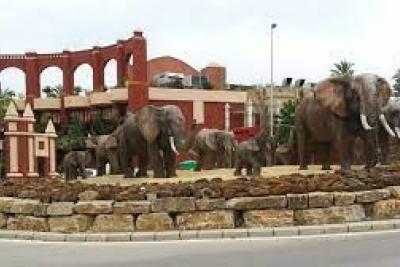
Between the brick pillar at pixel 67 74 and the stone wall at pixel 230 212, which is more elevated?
the brick pillar at pixel 67 74

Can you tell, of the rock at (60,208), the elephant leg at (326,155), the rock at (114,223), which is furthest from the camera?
the elephant leg at (326,155)

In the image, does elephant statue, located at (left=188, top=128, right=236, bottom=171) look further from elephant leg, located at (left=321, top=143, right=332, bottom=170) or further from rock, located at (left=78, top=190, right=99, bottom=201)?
rock, located at (left=78, top=190, right=99, bottom=201)

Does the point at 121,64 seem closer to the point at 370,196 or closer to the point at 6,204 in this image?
the point at 6,204

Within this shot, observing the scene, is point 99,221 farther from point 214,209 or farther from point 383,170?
point 383,170

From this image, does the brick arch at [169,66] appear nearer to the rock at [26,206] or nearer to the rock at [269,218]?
the rock at [26,206]

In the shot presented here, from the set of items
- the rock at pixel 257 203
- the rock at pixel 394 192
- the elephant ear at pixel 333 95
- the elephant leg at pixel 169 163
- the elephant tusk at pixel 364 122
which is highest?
the elephant ear at pixel 333 95

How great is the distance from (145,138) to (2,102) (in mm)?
51412

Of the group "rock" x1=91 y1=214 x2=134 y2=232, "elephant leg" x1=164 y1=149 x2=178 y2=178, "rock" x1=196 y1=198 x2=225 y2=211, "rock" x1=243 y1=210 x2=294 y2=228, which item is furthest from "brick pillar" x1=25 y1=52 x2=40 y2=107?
"rock" x1=243 y1=210 x2=294 y2=228

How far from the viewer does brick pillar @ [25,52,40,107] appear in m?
70.9

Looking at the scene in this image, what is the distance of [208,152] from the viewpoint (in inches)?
1323

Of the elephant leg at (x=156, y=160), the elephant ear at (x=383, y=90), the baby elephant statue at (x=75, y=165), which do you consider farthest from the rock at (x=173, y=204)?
the baby elephant statue at (x=75, y=165)

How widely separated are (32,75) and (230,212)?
58466 mm

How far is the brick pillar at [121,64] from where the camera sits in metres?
65.2

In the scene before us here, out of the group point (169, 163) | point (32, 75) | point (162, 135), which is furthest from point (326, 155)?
point (32, 75)
